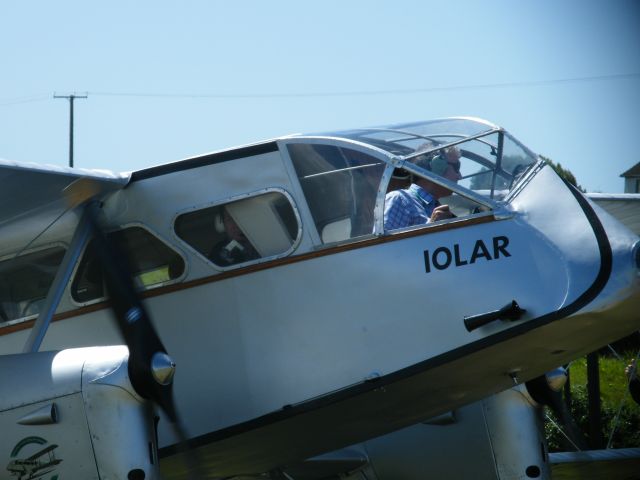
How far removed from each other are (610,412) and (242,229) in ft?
47.9

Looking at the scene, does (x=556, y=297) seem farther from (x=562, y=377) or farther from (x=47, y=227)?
(x=47, y=227)

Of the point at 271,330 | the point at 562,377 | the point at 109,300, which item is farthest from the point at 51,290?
the point at 562,377

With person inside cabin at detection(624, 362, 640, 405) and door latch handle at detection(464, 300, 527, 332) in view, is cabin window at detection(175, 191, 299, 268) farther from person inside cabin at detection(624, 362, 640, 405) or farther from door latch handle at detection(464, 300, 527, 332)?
person inside cabin at detection(624, 362, 640, 405)

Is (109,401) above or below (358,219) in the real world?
below

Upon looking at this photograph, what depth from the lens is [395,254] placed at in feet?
29.1

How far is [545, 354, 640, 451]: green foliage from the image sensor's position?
20.9 meters

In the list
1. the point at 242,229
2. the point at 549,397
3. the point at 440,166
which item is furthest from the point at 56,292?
the point at 549,397

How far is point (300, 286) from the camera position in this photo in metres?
9.06

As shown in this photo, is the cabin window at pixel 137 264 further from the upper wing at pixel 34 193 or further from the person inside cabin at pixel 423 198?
the person inside cabin at pixel 423 198

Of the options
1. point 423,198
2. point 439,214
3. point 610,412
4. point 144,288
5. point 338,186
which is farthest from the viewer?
point 610,412

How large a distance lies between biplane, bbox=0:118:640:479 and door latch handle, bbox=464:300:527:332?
0.02m

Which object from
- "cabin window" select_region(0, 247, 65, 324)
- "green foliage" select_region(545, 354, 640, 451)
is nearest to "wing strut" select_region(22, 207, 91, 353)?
"cabin window" select_region(0, 247, 65, 324)

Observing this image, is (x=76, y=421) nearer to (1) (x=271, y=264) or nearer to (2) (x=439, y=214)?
(1) (x=271, y=264)

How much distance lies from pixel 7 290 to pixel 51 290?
44.4 inches
